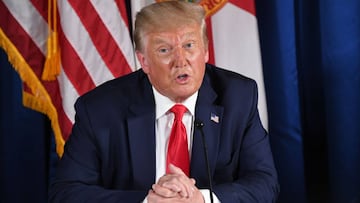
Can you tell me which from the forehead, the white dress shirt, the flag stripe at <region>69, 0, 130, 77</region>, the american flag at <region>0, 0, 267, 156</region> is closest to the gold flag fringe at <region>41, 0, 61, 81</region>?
the american flag at <region>0, 0, 267, 156</region>

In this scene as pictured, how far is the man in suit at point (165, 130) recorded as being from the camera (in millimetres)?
1871

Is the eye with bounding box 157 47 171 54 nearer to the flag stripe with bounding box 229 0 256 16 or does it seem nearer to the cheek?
the cheek

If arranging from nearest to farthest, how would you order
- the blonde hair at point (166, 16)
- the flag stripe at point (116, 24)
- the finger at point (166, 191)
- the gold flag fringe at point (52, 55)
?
the finger at point (166, 191)
the blonde hair at point (166, 16)
the gold flag fringe at point (52, 55)
the flag stripe at point (116, 24)

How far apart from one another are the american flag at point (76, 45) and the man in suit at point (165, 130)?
892 mm

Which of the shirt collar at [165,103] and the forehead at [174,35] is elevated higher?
the forehead at [174,35]

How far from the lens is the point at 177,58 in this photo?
1.87 metres

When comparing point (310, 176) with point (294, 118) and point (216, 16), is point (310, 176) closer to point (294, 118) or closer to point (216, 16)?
point (294, 118)

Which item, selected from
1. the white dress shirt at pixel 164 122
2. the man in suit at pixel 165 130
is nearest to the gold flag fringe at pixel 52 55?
the man in suit at pixel 165 130

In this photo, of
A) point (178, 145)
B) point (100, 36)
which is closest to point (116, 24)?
point (100, 36)

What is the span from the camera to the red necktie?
197 centimetres

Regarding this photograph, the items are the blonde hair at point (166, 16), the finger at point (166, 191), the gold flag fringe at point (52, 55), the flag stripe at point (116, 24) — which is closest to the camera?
the finger at point (166, 191)

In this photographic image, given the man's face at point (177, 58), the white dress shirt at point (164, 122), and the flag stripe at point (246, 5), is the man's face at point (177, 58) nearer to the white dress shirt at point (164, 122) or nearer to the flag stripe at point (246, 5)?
the white dress shirt at point (164, 122)

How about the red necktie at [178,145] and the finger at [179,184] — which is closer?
the finger at [179,184]

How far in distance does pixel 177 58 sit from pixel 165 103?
195mm
